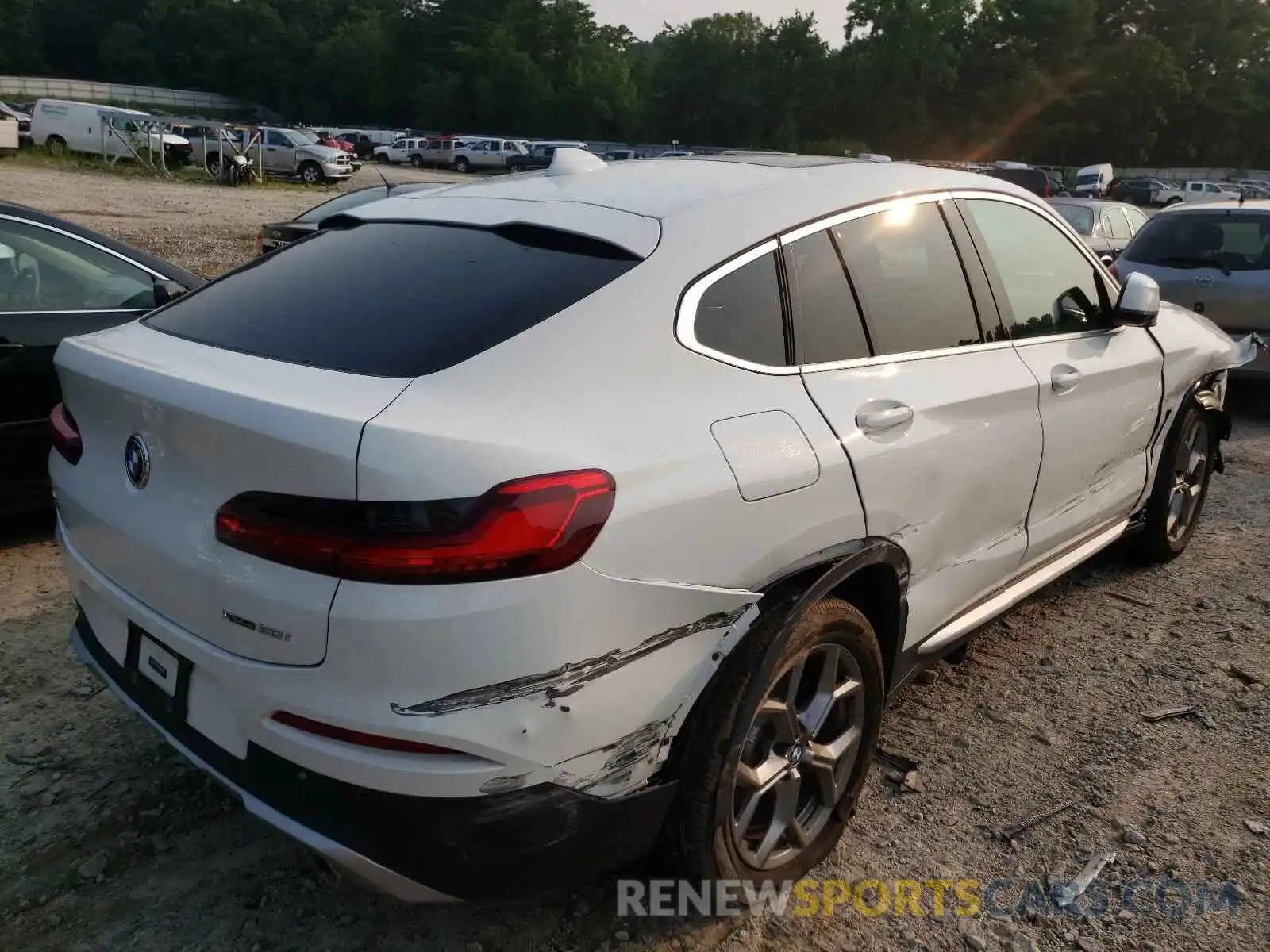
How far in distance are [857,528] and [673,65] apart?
8403 centimetres

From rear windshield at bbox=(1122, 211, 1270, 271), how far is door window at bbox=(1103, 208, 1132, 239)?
3.25 metres

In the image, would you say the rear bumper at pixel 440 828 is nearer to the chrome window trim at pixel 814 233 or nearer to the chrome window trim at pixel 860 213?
the chrome window trim at pixel 814 233

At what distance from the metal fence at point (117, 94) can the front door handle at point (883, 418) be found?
80872 millimetres

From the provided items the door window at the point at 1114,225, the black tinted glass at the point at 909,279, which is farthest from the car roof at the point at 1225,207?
the black tinted glass at the point at 909,279

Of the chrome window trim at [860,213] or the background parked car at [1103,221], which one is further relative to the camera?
the background parked car at [1103,221]

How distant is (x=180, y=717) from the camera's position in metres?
2.13

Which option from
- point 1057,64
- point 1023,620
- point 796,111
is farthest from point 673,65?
point 1023,620

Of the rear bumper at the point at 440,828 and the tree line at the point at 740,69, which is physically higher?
the tree line at the point at 740,69

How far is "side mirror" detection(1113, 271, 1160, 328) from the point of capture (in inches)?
144

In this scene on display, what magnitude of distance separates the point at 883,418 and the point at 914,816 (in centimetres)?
117

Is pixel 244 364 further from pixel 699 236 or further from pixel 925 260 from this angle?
pixel 925 260

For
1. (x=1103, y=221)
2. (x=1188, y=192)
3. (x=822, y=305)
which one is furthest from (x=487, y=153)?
(x=822, y=305)

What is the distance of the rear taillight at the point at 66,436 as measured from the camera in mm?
2410

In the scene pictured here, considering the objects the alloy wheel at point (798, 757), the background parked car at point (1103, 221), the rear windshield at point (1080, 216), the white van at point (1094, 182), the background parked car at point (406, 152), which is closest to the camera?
the alloy wheel at point (798, 757)
